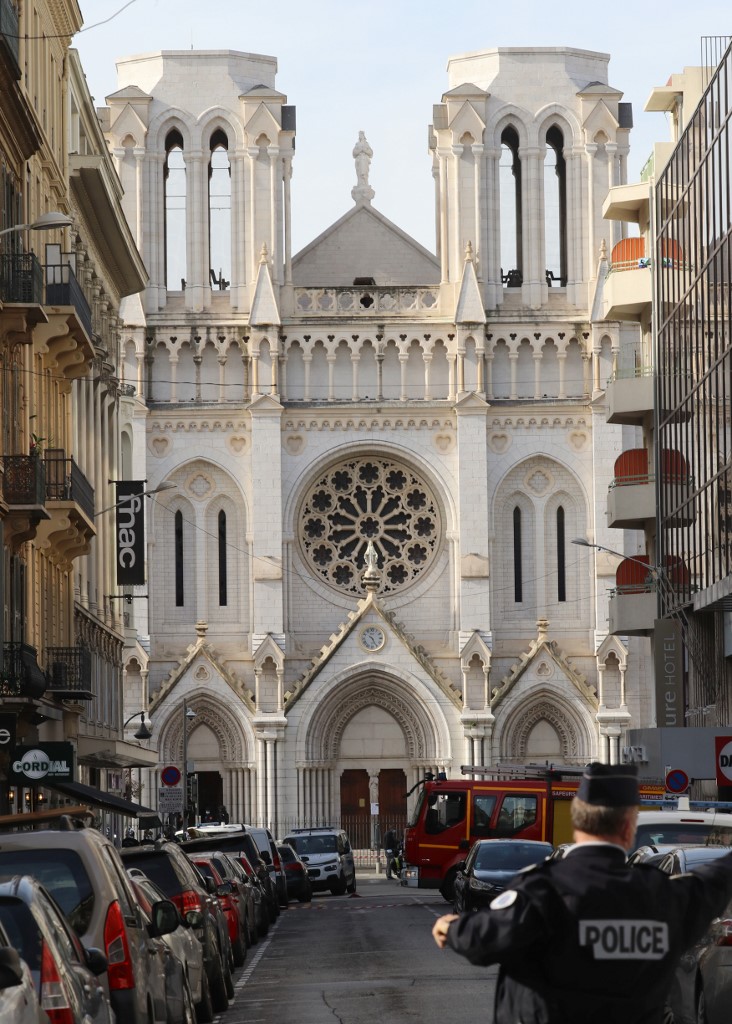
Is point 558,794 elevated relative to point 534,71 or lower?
lower

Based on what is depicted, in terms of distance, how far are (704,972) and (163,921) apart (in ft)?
10.8

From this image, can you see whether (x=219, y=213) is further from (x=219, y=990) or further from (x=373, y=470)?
(x=219, y=990)

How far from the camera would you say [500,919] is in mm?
6219

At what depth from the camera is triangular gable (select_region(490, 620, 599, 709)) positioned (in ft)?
192

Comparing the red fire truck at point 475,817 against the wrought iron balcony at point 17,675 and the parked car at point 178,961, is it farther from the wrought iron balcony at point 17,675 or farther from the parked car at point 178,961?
the parked car at point 178,961

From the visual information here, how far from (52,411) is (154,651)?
25.7 meters

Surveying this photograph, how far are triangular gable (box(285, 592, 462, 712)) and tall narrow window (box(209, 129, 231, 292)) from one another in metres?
11.0

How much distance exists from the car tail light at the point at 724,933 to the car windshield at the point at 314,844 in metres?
33.7

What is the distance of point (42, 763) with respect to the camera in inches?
1029

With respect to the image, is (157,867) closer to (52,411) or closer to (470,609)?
(52,411)

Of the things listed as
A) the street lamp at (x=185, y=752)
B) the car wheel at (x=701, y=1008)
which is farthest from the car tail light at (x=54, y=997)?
the street lamp at (x=185, y=752)

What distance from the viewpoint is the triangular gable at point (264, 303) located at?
195 feet

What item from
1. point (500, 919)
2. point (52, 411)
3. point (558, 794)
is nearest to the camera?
point (500, 919)

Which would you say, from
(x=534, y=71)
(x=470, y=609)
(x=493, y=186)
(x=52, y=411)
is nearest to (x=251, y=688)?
(x=470, y=609)
